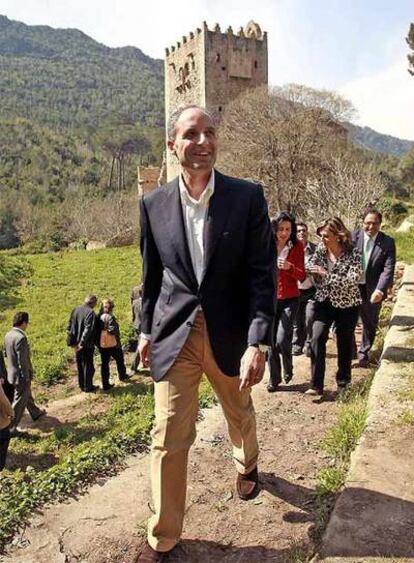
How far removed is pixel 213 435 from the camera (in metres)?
4.01

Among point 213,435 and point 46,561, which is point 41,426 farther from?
point 46,561

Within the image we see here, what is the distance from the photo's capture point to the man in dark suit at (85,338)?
28.4 ft

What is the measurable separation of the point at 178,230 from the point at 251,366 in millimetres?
734

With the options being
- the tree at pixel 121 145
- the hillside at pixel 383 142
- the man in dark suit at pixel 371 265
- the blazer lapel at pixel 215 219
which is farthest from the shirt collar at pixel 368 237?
the hillside at pixel 383 142

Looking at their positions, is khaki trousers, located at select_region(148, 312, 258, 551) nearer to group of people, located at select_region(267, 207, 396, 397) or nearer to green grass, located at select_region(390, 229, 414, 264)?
group of people, located at select_region(267, 207, 396, 397)

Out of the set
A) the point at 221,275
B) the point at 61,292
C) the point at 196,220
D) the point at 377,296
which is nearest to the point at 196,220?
the point at 196,220

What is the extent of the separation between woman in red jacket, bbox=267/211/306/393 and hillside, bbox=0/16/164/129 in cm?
11328

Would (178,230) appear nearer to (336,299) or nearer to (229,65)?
→ (336,299)

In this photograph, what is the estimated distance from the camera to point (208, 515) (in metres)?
3.00

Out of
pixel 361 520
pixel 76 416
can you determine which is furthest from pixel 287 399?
pixel 76 416

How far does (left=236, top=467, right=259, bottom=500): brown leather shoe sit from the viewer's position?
309 cm

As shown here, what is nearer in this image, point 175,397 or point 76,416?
point 175,397

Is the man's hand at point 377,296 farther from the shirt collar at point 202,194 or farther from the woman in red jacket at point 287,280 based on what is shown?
the shirt collar at point 202,194

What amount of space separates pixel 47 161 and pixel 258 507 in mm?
88771
